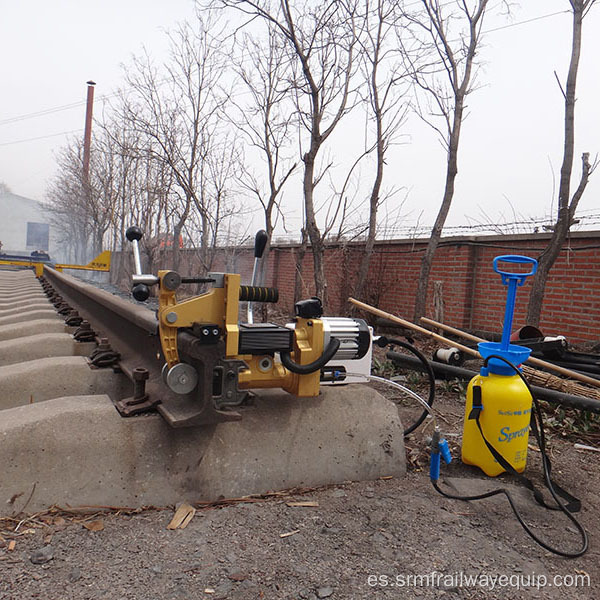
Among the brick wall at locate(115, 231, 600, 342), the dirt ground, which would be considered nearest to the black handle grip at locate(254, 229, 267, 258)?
the dirt ground

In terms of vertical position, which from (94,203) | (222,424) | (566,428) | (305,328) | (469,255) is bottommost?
(566,428)

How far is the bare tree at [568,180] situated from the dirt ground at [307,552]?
3.88 meters

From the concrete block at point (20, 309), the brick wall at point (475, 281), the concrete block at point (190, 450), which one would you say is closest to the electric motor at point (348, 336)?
the concrete block at point (190, 450)

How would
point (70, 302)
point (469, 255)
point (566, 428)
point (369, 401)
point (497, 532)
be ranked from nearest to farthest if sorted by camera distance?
point (497, 532) → point (369, 401) → point (566, 428) → point (70, 302) → point (469, 255)

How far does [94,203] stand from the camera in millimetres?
28297

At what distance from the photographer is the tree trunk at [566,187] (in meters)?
5.60

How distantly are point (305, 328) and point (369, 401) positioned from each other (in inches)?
25.8

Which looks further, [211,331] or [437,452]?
[437,452]

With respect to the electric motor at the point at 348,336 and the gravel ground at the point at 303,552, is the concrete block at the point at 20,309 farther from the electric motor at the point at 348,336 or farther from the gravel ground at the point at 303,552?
the electric motor at the point at 348,336

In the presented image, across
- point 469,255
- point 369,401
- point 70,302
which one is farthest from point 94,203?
point 369,401

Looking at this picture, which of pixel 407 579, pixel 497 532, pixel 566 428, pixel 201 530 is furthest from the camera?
pixel 566 428

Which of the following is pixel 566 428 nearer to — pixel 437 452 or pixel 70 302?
pixel 437 452

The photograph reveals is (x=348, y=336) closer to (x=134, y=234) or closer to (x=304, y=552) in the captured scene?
(x=304, y=552)

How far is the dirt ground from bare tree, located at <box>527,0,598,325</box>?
153 inches
